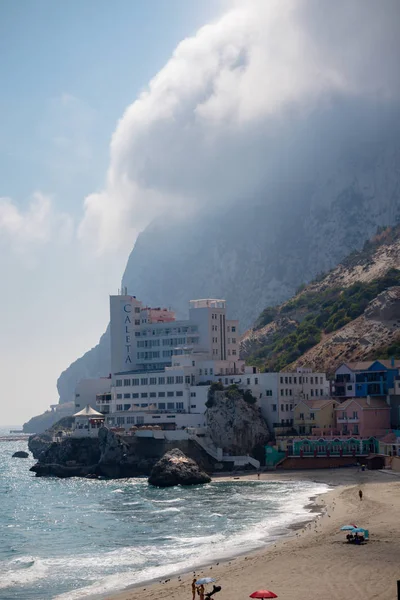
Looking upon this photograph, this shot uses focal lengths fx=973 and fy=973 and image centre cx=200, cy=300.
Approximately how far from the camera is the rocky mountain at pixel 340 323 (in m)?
148

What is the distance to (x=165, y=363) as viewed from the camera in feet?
454

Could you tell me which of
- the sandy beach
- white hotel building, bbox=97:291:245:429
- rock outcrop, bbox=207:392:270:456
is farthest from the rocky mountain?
the sandy beach

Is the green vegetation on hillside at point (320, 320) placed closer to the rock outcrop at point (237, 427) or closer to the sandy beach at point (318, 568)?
the rock outcrop at point (237, 427)

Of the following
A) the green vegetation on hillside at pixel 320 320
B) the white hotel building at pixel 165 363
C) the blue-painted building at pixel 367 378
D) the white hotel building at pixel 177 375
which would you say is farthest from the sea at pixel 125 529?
the green vegetation on hillside at pixel 320 320

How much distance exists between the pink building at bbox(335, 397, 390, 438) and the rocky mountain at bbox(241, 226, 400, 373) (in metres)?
20.7

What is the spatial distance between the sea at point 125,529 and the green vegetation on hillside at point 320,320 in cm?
6064

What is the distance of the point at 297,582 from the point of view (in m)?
46.1

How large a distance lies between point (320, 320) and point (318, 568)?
408ft

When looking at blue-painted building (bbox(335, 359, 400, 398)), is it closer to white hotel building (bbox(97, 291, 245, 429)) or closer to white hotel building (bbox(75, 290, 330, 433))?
white hotel building (bbox(75, 290, 330, 433))

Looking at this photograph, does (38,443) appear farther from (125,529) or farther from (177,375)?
(125,529)

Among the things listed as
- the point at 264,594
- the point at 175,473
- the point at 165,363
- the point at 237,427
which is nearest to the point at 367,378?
the point at 237,427

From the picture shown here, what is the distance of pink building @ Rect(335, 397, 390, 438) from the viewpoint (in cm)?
11356

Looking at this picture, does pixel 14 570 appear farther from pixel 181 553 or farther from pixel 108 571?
pixel 181 553

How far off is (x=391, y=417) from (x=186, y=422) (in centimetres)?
2495
